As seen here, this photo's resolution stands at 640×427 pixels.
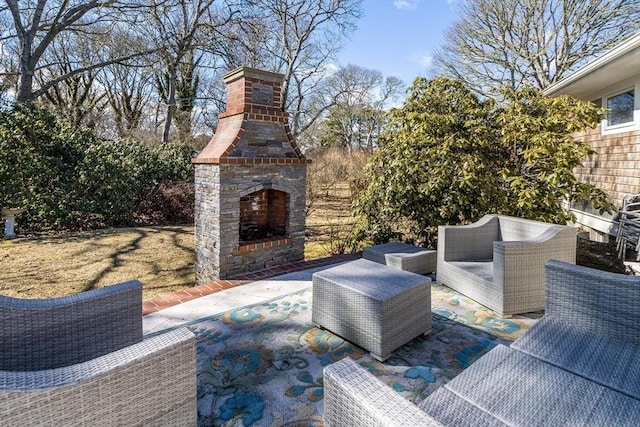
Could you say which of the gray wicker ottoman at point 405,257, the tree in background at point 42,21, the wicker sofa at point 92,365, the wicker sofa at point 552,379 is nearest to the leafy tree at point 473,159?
the gray wicker ottoman at point 405,257

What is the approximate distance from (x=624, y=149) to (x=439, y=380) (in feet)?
20.3

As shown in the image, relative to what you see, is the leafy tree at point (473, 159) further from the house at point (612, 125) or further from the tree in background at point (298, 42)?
the tree in background at point (298, 42)

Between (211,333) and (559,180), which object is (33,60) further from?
(559,180)

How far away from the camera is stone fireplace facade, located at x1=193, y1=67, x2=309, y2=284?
437cm

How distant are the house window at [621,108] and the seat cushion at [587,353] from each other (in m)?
5.42

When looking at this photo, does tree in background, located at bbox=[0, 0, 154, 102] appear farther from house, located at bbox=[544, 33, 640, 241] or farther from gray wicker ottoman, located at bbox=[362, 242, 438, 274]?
house, located at bbox=[544, 33, 640, 241]

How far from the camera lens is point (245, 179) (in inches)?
177

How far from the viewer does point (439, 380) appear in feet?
7.77

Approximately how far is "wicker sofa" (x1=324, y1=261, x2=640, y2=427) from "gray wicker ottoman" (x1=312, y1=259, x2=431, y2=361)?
0.77 m

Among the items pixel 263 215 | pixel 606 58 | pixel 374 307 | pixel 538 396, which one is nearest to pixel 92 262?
pixel 263 215

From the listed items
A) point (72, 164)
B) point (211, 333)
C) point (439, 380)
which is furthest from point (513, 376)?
point (72, 164)

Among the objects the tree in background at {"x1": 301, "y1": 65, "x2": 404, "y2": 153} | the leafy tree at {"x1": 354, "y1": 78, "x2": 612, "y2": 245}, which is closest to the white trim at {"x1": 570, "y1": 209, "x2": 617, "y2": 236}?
the leafy tree at {"x1": 354, "y1": 78, "x2": 612, "y2": 245}

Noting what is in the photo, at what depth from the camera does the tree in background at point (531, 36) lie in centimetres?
1233

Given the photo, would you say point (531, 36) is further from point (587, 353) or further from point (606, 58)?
point (587, 353)
